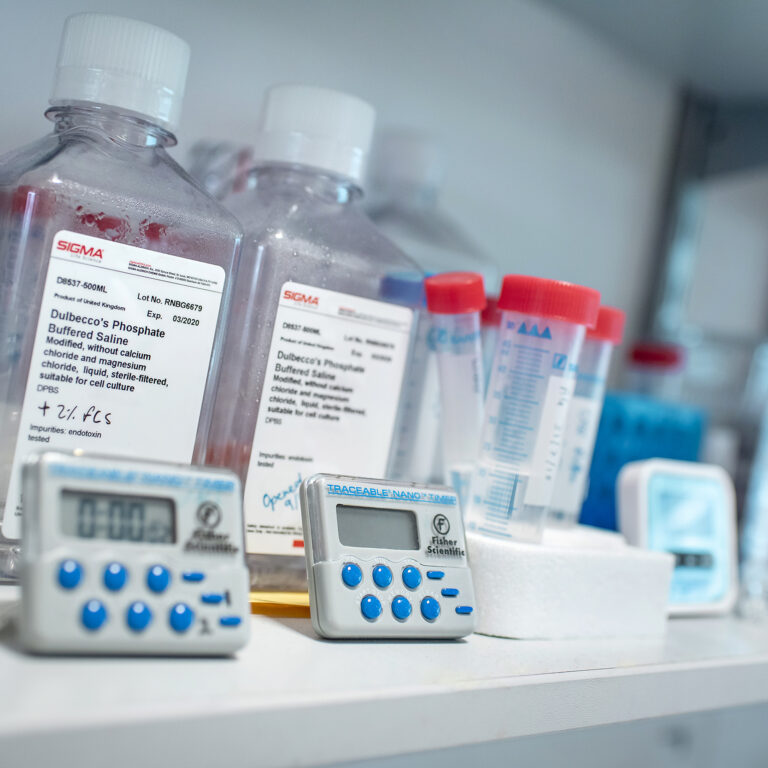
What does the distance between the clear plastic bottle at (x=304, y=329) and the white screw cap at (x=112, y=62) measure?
11 cm

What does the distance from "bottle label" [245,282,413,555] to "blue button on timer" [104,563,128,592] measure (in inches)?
6.9

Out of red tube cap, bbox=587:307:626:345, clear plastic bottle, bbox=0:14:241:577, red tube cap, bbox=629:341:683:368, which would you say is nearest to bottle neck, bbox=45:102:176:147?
clear plastic bottle, bbox=0:14:241:577

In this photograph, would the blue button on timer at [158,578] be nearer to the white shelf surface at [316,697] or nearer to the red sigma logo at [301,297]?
the white shelf surface at [316,697]

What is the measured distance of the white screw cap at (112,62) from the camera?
53 cm

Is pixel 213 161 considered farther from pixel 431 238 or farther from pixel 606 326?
pixel 606 326

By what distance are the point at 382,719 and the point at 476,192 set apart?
654 millimetres

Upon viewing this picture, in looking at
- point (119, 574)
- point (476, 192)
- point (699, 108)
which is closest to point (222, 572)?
point (119, 574)

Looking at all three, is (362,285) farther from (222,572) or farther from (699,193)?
(699,193)

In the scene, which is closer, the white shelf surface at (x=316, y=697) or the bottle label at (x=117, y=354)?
the white shelf surface at (x=316, y=697)

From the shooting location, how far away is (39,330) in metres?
0.49

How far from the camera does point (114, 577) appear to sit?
1.28 ft

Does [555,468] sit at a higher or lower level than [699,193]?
lower

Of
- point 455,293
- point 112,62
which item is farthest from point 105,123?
point 455,293

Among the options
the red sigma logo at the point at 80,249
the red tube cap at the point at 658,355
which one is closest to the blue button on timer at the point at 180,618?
the red sigma logo at the point at 80,249
